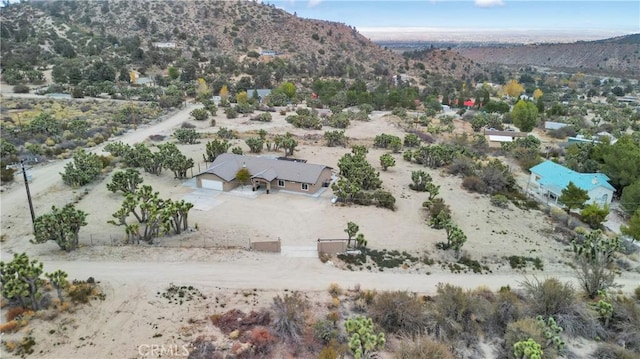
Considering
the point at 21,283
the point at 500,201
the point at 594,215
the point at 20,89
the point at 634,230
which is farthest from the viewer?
the point at 20,89

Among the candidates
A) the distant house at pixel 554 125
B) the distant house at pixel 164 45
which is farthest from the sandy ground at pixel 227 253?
the distant house at pixel 164 45

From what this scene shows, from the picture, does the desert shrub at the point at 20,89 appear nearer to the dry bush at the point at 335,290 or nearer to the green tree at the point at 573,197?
the dry bush at the point at 335,290

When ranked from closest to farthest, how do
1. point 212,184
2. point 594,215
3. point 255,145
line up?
1. point 594,215
2. point 212,184
3. point 255,145

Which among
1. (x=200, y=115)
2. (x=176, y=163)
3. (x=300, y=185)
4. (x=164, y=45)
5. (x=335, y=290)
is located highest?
(x=164, y=45)

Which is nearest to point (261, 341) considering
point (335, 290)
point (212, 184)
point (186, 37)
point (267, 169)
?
point (335, 290)

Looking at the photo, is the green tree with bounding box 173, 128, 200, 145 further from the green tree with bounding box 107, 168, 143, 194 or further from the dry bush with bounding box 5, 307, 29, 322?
the dry bush with bounding box 5, 307, 29, 322

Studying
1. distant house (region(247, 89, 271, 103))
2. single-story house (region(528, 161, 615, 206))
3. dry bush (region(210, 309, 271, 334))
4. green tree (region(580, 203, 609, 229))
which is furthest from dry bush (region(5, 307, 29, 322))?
distant house (region(247, 89, 271, 103))

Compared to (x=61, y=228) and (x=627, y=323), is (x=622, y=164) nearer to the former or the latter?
(x=627, y=323)
